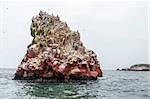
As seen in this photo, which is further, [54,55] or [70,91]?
[54,55]

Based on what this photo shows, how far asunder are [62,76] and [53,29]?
13.3 meters

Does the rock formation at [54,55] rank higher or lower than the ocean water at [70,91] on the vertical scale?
higher

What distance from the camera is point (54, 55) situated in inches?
2520

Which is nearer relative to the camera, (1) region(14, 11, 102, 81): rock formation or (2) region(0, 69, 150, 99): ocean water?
(2) region(0, 69, 150, 99): ocean water

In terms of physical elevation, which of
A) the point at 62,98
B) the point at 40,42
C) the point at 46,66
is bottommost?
the point at 62,98

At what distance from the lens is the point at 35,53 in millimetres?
66438

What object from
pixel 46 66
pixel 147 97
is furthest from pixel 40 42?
pixel 147 97

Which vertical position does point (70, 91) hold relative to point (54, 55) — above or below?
below

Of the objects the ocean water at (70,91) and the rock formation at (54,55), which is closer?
the ocean water at (70,91)

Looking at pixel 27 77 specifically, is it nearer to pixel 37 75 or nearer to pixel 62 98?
pixel 37 75

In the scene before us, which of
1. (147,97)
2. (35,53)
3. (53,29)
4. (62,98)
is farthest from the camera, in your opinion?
(53,29)

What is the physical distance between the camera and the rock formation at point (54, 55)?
62.6 meters

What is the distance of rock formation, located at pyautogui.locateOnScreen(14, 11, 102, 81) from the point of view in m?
62.6

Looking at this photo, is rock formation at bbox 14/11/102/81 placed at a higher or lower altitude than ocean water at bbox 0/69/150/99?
higher
